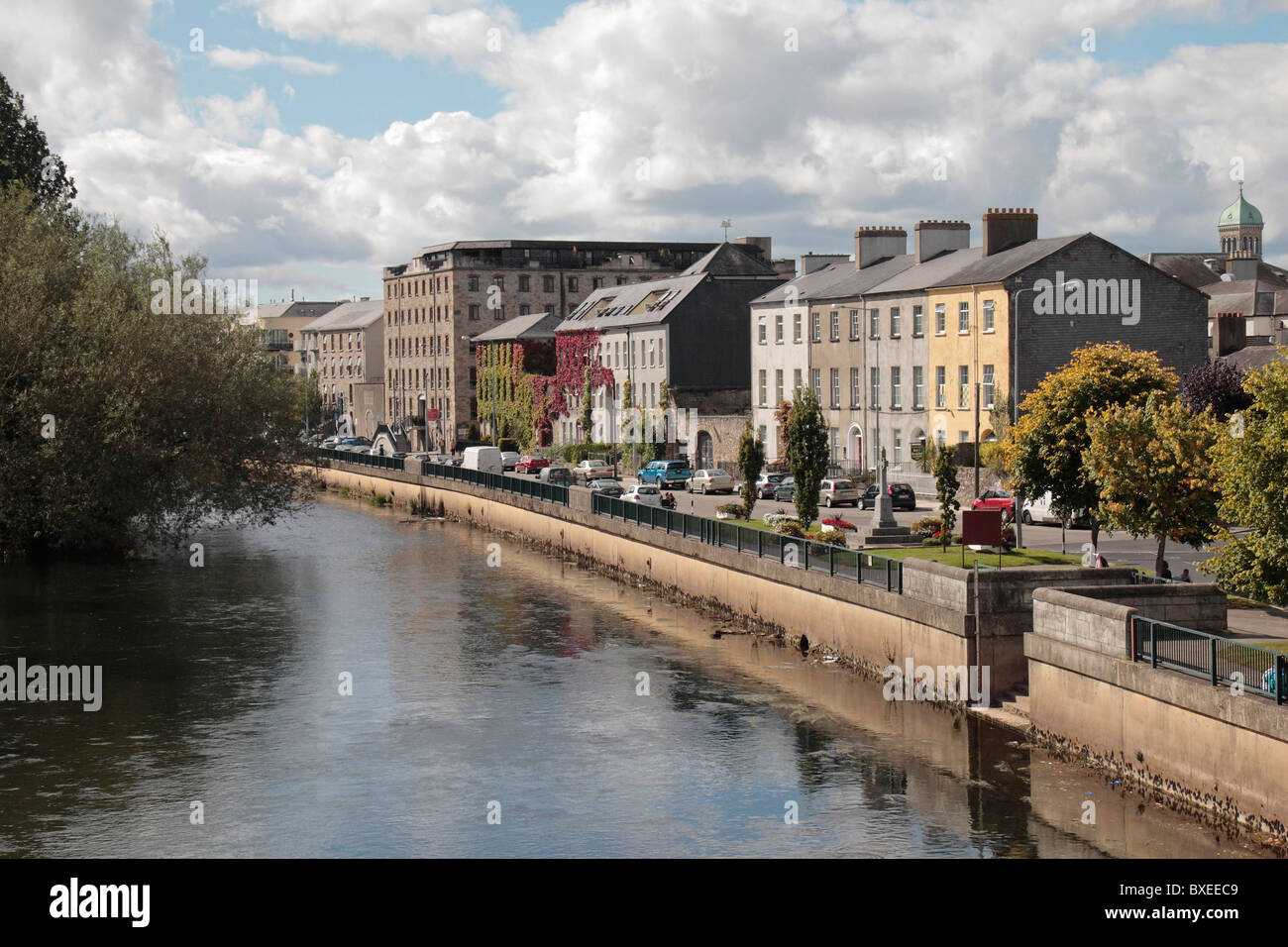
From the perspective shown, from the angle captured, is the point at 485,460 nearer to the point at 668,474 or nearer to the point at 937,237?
the point at 668,474

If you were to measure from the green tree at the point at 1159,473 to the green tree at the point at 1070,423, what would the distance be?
483cm

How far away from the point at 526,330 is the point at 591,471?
3114cm

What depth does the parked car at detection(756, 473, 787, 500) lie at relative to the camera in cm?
6359

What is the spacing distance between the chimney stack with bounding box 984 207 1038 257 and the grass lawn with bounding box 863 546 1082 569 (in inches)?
1018

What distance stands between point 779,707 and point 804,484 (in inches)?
654

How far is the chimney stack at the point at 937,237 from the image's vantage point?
228 ft

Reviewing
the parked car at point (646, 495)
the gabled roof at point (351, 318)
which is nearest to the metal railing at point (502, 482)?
the parked car at point (646, 495)

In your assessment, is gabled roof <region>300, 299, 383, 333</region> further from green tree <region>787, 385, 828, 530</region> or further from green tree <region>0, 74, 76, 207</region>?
green tree <region>787, 385, 828, 530</region>

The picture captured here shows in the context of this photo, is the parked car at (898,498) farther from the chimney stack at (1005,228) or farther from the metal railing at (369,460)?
the metal railing at (369,460)

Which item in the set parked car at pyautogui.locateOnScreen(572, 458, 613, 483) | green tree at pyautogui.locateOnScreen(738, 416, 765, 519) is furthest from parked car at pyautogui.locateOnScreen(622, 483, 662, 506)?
parked car at pyautogui.locateOnScreen(572, 458, 613, 483)
